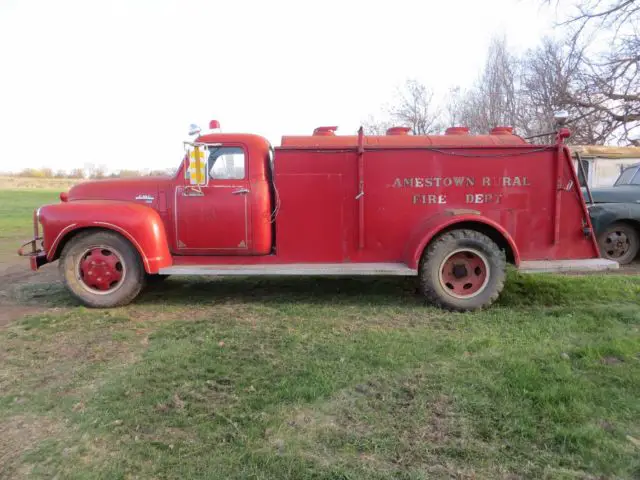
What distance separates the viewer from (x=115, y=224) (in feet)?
17.2

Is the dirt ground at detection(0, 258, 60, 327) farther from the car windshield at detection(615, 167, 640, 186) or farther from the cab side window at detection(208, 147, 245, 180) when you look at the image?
the car windshield at detection(615, 167, 640, 186)

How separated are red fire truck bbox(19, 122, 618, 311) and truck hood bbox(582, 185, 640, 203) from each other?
4250mm

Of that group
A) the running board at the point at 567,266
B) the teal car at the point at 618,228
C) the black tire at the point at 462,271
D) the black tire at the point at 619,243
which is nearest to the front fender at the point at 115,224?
the black tire at the point at 462,271

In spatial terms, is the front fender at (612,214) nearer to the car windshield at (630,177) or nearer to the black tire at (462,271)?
the car windshield at (630,177)

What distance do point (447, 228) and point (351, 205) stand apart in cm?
114

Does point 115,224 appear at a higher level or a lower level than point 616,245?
higher

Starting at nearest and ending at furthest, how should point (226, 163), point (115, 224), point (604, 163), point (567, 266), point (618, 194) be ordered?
point (567, 266)
point (115, 224)
point (226, 163)
point (618, 194)
point (604, 163)

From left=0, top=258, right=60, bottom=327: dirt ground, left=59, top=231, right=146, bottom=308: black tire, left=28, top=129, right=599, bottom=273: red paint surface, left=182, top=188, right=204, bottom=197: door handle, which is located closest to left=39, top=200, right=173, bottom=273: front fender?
left=28, top=129, right=599, bottom=273: red paint surface

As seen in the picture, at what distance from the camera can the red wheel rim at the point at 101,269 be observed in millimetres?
5391

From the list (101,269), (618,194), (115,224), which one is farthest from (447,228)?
(618,194)

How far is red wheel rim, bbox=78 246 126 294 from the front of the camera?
5391 mm

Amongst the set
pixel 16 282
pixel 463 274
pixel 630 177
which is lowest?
pixel 16 282

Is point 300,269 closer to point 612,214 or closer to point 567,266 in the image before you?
point 567,266

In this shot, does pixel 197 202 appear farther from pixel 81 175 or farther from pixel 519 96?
pixel 81 175
